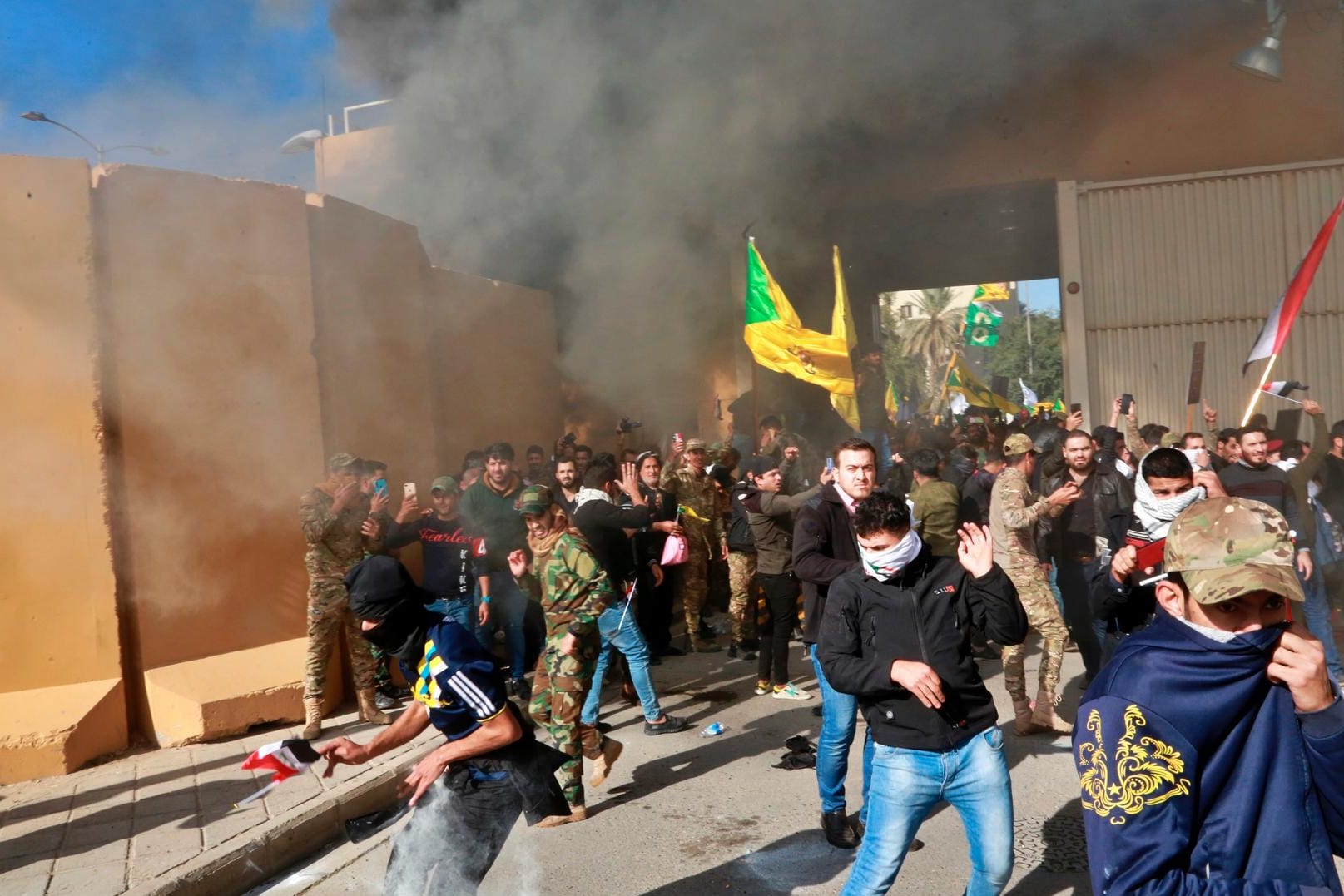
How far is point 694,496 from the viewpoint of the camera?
7.96m

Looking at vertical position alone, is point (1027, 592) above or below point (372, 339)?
below

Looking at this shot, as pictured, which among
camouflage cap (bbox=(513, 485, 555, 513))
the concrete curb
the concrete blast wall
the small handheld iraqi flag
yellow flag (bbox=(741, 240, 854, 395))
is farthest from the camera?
yellow flag (bbox=(741, 240, 854, 395))

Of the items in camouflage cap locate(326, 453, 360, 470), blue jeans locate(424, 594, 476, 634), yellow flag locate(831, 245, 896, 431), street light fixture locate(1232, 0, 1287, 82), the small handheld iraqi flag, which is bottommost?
blue jeans locate(424, 594, 476, 634)

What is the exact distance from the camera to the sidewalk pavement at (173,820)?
13.3 ft

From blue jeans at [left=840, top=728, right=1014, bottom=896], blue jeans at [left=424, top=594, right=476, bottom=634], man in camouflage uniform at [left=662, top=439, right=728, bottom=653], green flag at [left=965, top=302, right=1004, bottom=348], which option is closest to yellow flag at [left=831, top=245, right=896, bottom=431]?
man in camouflage uniform at [left=662, top=439, right=728, bottom=653]

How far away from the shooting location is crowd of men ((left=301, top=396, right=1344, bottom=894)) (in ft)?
5.21

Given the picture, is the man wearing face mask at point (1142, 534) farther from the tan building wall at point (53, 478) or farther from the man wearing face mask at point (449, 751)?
the tan building wall at point (53, 478)

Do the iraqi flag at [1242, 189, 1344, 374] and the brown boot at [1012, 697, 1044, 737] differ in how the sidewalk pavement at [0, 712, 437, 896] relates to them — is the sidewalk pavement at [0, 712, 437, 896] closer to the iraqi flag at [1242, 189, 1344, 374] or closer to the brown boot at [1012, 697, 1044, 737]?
the brown boot at [1012, 697, 1044, 737]

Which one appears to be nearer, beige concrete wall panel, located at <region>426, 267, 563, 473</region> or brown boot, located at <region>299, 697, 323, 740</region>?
brown boot, located at <region>299, 697, 323, 740</region>

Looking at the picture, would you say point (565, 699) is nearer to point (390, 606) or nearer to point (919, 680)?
point (390, 606)

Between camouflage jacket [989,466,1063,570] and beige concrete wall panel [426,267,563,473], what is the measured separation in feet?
15.8

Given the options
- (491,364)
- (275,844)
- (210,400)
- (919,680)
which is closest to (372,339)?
(210,400)

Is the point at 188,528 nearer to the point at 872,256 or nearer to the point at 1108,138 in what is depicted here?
the point at 1108,138

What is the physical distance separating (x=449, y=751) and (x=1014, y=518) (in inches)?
136
